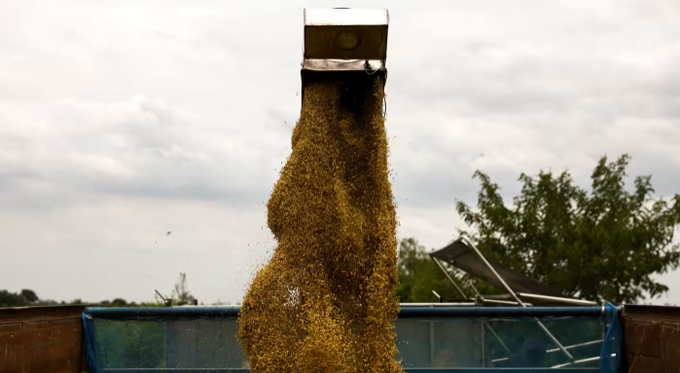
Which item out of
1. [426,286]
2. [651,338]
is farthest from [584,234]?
[651,338]

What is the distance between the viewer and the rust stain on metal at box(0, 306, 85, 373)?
260 inches

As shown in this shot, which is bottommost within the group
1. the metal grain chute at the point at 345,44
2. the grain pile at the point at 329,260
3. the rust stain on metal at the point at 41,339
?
the rust stain on metal at the point at 41,339

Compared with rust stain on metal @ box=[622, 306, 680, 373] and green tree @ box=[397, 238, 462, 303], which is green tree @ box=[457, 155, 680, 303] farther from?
rust stain on metal @ box=[622, 306, 680, 373]

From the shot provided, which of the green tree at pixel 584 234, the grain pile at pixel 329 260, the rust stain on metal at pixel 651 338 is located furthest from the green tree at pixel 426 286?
the grain pile at pixel 329 260

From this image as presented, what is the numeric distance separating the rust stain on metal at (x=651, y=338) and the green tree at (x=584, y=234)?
42.3ft

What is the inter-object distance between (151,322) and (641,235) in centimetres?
1575

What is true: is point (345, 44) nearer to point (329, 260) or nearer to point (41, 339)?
point (329, 260)

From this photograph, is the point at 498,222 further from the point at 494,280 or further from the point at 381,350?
the point at 381,350

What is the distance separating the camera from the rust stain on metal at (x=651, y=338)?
6934 mm

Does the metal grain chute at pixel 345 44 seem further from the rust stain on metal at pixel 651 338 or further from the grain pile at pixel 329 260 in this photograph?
the rust stain on metal at pixel 651 338

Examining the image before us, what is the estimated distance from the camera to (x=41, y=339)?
7.16m

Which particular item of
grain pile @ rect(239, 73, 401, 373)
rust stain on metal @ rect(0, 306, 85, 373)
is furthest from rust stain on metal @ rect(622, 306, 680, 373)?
rust stain on metal @ rect(0, 306, 85, 373)

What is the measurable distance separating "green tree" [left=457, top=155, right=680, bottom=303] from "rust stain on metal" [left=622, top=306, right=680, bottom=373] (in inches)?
508

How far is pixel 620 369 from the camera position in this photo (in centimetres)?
780
